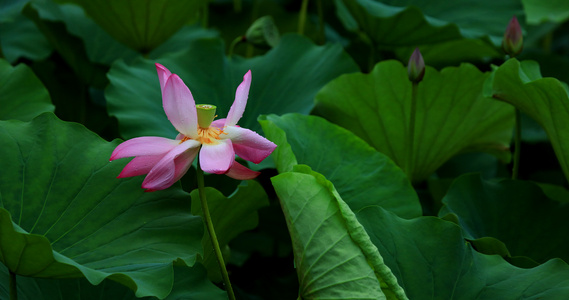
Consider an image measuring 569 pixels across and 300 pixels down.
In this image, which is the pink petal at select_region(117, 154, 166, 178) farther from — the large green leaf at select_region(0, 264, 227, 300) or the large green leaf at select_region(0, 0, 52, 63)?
the large green leaf at select_region(0, 0, 52, 63)

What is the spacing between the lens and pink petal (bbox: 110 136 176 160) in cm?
70

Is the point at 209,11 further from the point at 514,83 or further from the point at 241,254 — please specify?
the point at 514,83

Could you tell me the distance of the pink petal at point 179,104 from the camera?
2.29 feet

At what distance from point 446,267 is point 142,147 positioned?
1.40ft

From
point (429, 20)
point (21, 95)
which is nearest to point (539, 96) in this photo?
point (429, 20)

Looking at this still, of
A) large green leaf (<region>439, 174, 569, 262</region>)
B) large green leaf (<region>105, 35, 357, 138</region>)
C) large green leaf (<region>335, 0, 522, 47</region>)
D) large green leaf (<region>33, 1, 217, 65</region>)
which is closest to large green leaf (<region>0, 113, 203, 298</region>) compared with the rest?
large green leaf (<region>105, 35, 357, 138</region>)

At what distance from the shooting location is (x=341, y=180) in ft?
3.37

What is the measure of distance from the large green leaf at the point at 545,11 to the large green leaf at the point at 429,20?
37mm

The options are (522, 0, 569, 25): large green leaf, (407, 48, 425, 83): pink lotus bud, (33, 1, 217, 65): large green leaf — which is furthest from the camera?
(33, 1, 217, 65): large green leaf

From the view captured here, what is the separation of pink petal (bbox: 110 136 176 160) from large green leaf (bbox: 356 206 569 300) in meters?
0.29

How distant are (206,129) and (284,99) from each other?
24.2 inches

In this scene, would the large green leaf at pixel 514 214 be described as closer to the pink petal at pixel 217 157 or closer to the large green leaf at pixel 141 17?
the pink petal at pixel 217 157

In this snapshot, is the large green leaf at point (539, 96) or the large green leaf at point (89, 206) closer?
the large green leaf at point (89, 206)

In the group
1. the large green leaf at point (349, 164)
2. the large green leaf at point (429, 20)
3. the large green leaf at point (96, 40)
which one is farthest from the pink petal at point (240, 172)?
the large green leaf at point (96, 40)
